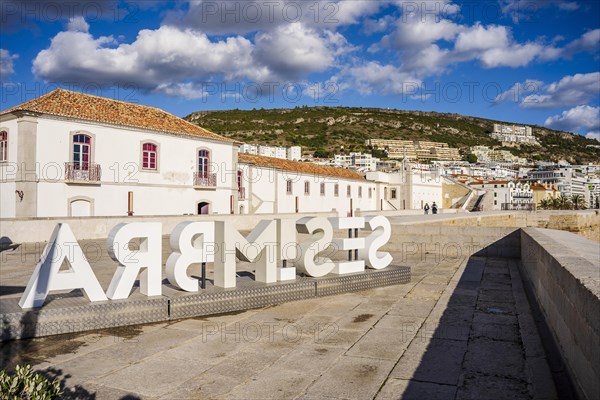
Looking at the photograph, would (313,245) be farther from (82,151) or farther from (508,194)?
(508,194)

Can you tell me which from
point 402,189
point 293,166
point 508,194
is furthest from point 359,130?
point 293,166

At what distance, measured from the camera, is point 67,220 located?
17.2 metres

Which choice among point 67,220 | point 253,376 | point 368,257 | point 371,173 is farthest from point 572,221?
point 253,376

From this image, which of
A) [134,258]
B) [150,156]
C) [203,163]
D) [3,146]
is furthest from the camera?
[203,163]

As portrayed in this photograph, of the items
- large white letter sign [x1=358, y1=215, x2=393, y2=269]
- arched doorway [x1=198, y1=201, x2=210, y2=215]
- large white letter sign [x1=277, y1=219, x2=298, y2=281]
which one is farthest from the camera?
arched doorway [x1=198, y1=201, x2=210, y2=215]

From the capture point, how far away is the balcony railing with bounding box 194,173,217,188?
99.6ft

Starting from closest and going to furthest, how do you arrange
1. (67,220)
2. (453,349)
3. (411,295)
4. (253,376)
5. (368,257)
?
(253,376), (453,349), (411,295), (368,257), (67,220)

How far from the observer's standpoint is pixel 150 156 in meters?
27.9

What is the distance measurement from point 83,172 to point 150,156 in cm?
419

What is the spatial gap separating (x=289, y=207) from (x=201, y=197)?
30.5ft

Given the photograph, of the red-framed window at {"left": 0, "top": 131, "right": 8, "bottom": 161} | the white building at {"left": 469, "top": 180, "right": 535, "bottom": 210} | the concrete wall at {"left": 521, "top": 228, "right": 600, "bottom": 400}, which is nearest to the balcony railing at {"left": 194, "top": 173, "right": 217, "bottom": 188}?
the red-framed window at {"left": 0, "top": 131, "right": 8, "bottom": 161}

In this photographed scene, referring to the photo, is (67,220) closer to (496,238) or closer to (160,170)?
(160,170)

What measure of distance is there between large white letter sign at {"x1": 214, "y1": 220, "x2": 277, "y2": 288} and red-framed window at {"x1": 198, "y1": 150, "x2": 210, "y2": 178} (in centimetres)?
2424

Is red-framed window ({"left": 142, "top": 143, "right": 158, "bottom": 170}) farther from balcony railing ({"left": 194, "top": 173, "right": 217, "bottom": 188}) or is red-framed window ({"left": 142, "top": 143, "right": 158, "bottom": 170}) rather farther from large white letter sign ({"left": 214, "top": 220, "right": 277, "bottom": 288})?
large white letter sign ({"left": 214, "top": 220, "right": 277, "bottom": 288})
